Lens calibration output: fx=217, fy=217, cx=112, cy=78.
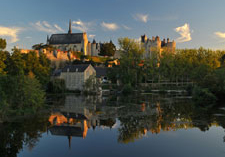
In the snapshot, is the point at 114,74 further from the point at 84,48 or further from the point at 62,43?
the point at 62,43

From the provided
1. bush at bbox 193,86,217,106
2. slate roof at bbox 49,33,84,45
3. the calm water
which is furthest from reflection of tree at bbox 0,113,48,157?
slate roof at bbox 49,33,84,45

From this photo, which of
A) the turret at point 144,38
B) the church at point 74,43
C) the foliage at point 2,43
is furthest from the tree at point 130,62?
the turret at point 144,38

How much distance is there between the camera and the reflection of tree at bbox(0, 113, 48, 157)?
15602mm

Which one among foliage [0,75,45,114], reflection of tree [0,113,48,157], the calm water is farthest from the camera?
foliage [0,75,45,114]

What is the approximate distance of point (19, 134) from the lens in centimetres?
1902

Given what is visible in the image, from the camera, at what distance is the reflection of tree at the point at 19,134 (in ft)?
51.2

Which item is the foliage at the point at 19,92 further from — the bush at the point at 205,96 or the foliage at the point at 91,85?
the foliage at the point at 91,85

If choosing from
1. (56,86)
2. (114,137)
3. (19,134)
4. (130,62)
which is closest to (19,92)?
(19,134)

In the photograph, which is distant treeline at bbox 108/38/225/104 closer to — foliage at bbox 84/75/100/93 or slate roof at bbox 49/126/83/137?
foliage at bbox 84/75/100/93

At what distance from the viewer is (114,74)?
268 feet

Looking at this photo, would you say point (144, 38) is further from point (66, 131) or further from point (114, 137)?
point (114, 137)

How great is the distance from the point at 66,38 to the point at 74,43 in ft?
26.6

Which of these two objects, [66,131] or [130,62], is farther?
[130,62]

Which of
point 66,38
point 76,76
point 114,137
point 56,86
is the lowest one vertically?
point 114,137
